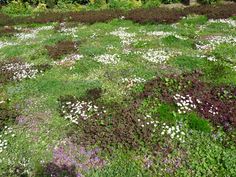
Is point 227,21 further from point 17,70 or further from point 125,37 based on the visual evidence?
point 17,70

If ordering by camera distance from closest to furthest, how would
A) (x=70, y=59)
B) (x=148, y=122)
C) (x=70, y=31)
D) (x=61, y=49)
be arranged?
(x=148, y=122) → (x=70, y=59) → (x=61, y=49) → (x=70, y=31)

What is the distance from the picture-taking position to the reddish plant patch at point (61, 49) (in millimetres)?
21714

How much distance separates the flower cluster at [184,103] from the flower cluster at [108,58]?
5893 millimetres

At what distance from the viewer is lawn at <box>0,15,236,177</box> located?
39.7ft

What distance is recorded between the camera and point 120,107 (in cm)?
1509

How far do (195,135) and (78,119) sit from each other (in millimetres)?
5255

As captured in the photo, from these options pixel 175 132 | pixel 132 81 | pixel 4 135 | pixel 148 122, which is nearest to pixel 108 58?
pixel 132 81


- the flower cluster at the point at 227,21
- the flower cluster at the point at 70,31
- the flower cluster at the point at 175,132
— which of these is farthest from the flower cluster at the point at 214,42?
the flower cluster at the point at 70,31

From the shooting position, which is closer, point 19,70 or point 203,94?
point 203,94

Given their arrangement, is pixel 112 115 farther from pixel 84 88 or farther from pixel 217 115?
pixel 217 115

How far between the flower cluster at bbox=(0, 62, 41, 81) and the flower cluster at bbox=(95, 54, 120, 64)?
4009 millimetres

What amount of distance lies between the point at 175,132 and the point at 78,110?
4.69m

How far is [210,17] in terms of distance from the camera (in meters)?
30.5

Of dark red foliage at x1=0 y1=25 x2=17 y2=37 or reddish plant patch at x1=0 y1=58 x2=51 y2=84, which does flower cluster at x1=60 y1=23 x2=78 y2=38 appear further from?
reddish plant patch at x1=0 y1=58 x2=51 y2=84
